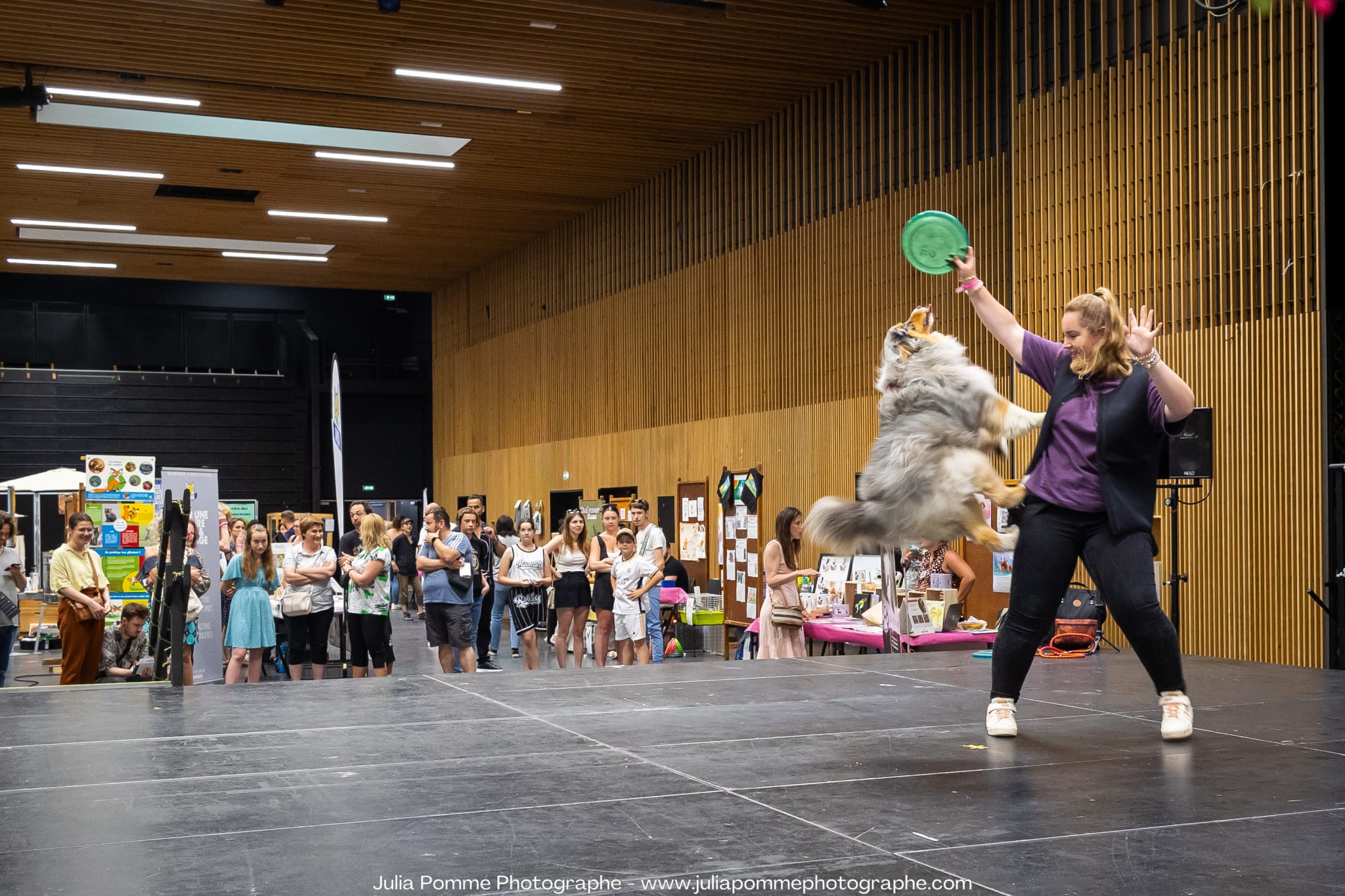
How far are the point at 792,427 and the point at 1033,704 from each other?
809 cm

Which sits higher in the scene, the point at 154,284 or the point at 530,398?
the point at 154,284

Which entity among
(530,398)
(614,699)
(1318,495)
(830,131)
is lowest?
(614,699)

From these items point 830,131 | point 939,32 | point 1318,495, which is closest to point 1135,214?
point 1318,495

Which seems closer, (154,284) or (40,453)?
(40,453)

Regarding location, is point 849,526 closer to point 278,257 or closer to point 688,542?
point 688,542

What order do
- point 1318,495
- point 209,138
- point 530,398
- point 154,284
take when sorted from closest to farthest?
point 1318,495
point 209,138
point 530,398
point 154,284

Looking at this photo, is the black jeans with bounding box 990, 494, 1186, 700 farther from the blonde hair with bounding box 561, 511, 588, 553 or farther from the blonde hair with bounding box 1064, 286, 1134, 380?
the blonde hair with bounding box 561, 511, 588, 553

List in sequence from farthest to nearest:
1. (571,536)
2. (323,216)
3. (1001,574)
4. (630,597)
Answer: (323,216), (571,536), (630,597), (1001,574)

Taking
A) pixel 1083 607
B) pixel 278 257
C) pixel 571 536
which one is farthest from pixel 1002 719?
pixel 278 257

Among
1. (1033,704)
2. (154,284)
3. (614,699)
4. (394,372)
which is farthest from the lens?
(394,372)

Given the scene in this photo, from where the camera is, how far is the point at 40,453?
21984 millimetres

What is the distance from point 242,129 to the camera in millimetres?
13516

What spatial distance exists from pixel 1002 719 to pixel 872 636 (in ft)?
14.3

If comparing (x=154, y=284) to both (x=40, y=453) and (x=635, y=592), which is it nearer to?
(x=40, y=453)
